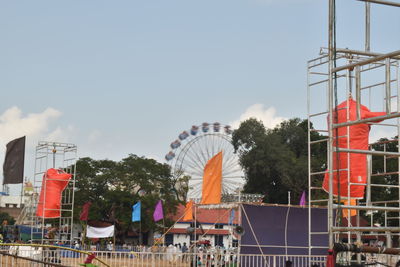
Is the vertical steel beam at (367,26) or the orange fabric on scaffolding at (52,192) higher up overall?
the vertical steel beam at (367,26)

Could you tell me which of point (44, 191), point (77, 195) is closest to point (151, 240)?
point (77, 195)

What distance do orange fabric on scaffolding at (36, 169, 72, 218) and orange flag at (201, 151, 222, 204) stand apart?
6348mm

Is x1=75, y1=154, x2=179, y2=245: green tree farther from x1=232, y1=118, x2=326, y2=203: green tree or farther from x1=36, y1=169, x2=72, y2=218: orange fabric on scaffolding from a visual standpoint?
x1=36, y1=169, x2=72, y2=218: orange fabric on scaffolding

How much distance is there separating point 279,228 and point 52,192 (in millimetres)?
8847

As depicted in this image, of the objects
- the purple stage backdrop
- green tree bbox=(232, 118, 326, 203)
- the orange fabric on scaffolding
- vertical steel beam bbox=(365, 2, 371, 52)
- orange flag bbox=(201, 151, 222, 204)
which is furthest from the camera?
green tree bbox=(232, 118, 326, 203)

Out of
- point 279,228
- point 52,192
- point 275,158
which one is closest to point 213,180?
point 279,228

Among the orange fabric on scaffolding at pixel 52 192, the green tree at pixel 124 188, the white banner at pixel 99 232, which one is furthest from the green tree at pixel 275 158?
the orange fabric on scaffolding at pixel 52 192

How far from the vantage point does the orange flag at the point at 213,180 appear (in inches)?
747

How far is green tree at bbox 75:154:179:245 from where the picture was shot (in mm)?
52906

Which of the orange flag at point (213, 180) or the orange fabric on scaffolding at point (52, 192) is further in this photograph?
the orange fabric on scaffolding at point (52, 192)

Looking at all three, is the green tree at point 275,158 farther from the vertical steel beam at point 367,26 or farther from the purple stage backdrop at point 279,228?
the vertical steel beam at point 367,26

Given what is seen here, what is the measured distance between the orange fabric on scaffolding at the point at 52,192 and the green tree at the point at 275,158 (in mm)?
35397

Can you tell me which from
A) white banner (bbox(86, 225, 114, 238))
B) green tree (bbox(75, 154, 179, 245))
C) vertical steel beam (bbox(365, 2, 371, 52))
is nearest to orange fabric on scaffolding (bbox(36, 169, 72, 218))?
white banner (bbox(86, 225, 114, 238))

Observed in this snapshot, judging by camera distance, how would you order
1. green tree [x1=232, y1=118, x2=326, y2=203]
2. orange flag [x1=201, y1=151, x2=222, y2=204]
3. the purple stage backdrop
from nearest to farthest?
1. the purple stage backdrop
2. orange flag [x1=201, y1=151, x2=222, y2=204]
3. green tree [x1=232, y1=118, x2=326, y2=203]
